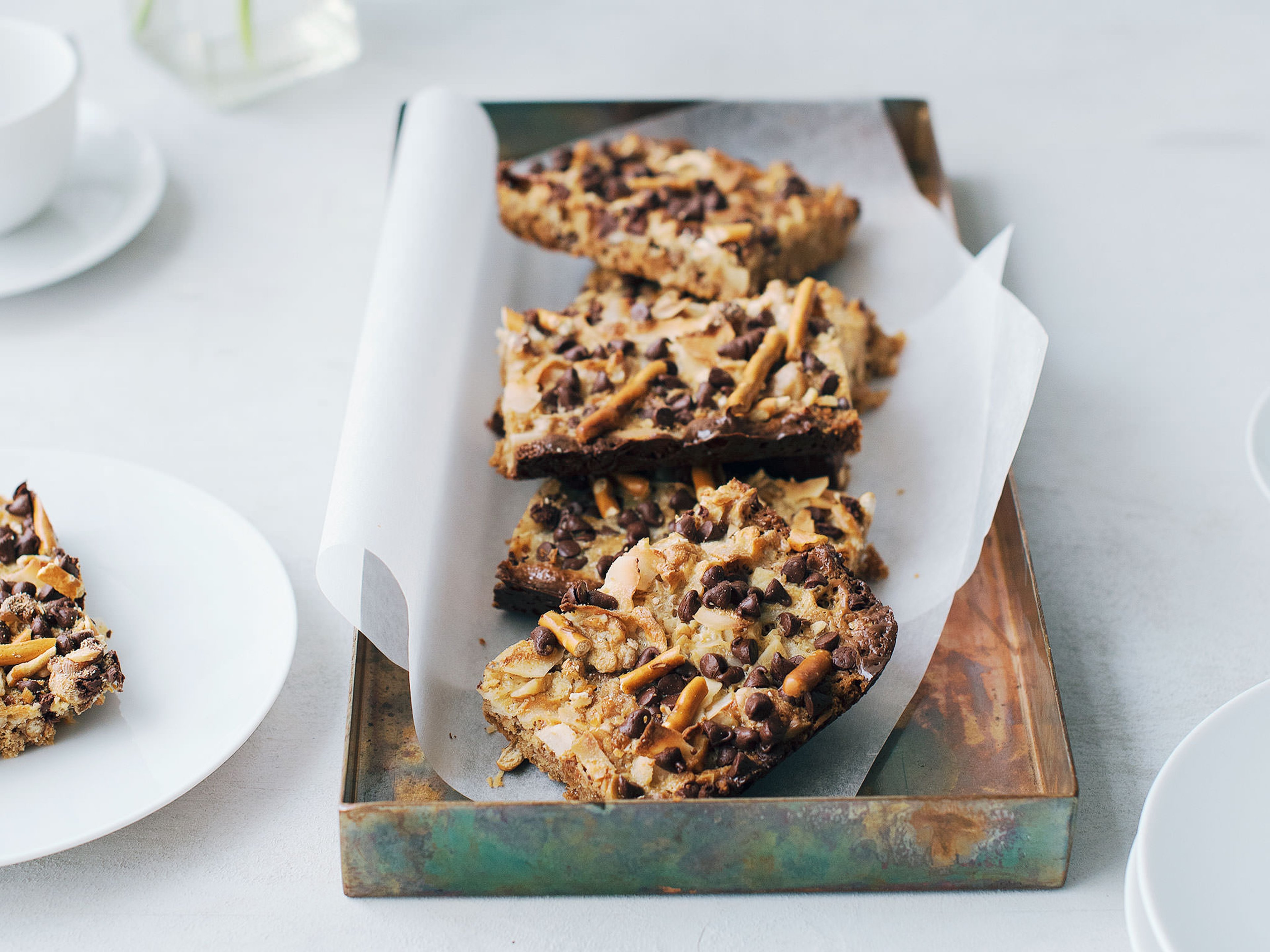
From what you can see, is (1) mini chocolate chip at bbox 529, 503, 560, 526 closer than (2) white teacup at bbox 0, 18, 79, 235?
Yes

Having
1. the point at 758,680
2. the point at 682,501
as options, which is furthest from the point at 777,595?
the point at 682,501

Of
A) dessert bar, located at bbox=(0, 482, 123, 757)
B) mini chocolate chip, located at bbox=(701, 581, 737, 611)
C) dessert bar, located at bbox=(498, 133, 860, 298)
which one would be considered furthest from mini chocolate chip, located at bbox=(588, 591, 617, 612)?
dessert bar, located at bbox=(498, 133, 860, 298)

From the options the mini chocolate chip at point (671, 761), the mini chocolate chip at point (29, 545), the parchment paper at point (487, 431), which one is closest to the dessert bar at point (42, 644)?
the mini chocolate chip at point (29, 545)

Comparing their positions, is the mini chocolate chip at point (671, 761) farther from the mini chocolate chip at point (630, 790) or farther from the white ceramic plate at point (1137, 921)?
the white ceramic plate at point (1137, 921)

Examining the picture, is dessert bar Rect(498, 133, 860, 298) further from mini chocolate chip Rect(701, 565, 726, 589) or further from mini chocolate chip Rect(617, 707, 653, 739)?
mini chocolate chip Rect(617, 707, 653, 739)

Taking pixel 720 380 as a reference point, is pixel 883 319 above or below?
below

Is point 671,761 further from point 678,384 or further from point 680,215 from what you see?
point 680,215

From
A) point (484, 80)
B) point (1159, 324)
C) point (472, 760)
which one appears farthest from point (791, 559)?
point (484, 80)
